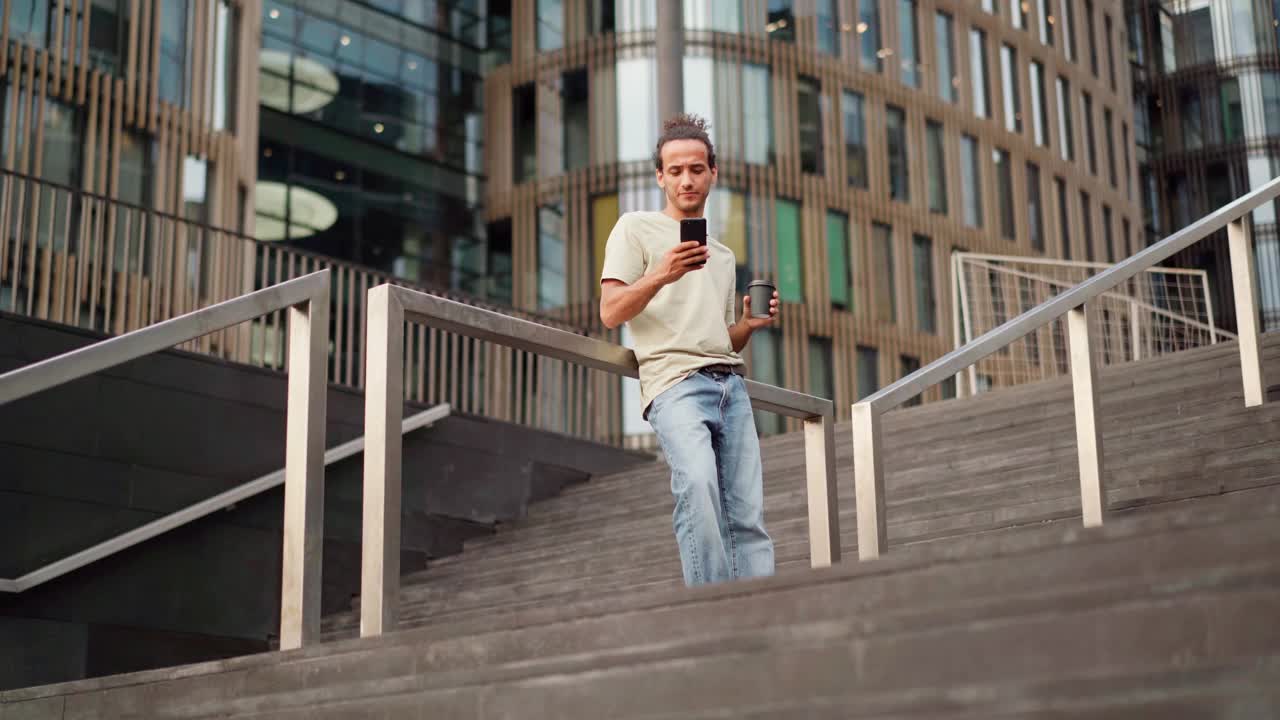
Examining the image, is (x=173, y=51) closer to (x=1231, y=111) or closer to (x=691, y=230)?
(x=691, y=230)

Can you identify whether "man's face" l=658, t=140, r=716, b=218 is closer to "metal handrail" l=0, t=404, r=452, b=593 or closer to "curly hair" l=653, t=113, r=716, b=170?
"curly hair" l=653, t=113, r=716, b=170

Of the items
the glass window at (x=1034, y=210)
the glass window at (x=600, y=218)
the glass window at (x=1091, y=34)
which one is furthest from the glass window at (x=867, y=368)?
the glass window at (x=1091, y=34)

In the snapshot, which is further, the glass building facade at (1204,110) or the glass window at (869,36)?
the glass building facade at (1204,110)

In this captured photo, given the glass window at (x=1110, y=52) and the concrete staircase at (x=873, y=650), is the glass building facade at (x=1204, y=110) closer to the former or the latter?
the glass window at (x=1110, y=52)

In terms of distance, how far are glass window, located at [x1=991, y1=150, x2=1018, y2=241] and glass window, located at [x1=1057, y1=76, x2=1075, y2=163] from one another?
9.11 ft

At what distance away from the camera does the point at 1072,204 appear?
31.9m

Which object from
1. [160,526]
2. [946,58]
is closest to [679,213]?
[160,526]

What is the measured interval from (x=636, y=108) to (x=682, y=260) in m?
21.1

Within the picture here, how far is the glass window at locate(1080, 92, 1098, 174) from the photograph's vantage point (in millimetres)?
33375

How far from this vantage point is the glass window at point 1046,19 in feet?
107

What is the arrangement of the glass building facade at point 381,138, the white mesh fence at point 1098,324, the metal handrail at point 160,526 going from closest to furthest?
the metal handrail at point 160,526, the white mesh fence at point 1098,324, the glass building facade at point 381,138

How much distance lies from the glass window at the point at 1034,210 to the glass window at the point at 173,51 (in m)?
18.4

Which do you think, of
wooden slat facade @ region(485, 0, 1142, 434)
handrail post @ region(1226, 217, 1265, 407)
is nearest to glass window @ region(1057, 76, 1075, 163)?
wooden slat facade @ region(485, 0, 1142, 434)

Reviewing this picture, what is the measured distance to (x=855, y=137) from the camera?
26.4 meters
